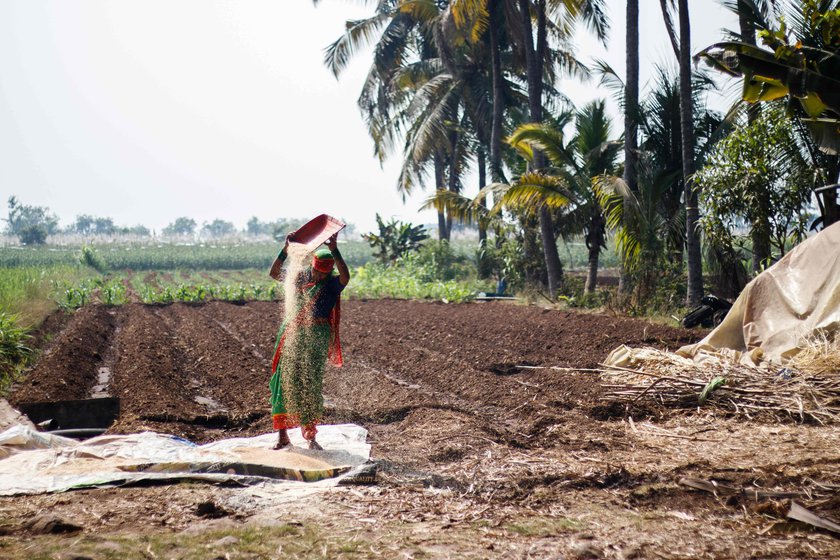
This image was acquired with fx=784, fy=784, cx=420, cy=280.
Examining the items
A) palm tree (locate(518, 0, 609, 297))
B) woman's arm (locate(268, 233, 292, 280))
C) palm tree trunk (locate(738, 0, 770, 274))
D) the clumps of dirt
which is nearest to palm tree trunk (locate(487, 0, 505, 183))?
palm tree (locate(518, 0, 609, 297))

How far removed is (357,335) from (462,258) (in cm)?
1703

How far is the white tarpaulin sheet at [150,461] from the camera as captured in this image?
5.26m

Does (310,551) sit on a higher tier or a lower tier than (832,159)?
lower

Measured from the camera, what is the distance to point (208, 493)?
504cm

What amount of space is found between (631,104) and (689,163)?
224 centimetres

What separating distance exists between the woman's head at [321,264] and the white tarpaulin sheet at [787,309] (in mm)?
4731

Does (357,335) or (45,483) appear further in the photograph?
(357,335)

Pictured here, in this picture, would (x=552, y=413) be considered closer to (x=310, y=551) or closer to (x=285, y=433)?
(x=285, y=433)

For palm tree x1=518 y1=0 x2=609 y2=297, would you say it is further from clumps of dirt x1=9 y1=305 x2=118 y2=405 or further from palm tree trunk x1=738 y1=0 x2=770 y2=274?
clumps of dirt x1=9 y1=305 x2=118 y2=405

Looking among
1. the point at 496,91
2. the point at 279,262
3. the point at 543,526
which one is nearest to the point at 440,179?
the point at 496,91

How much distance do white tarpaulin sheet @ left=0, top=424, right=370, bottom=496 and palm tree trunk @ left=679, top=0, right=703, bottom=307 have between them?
9758 millimetres

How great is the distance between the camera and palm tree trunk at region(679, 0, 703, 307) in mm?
14094

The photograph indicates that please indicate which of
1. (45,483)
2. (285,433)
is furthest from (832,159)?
(45,483)

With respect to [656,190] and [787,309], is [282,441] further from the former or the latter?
[656,190]
